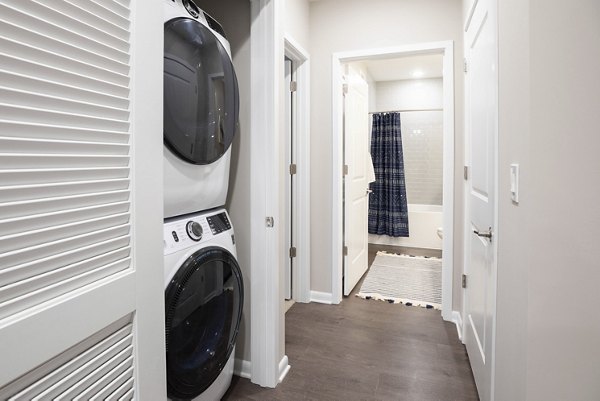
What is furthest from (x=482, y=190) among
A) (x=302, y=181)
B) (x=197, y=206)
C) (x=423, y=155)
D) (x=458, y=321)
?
(x=423, y=155)

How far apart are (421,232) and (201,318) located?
14.0ft

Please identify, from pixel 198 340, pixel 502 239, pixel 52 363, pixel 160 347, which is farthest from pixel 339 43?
pixel 52 363

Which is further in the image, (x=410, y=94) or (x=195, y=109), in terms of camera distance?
(x=410, y=94)

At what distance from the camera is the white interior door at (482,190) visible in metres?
1.49

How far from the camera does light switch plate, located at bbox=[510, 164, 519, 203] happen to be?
3.59 ft

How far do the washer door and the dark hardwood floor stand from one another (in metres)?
0.47

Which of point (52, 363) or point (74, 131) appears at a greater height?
point (74, 131)

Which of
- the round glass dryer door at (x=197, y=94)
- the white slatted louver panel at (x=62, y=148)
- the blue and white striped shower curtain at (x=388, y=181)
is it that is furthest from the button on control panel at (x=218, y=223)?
the blue and white striped shower curtain at (x=388, y=181)

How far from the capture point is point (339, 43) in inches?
116

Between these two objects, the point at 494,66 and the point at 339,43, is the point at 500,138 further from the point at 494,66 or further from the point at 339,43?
the point at 339,43

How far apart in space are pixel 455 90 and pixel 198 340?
2.52 m

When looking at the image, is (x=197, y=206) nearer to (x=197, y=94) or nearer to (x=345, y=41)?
(x=197, y=94)

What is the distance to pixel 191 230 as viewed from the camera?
1.39 metres

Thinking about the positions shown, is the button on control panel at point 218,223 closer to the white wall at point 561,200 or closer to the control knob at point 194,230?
the control knob at point 194,230
